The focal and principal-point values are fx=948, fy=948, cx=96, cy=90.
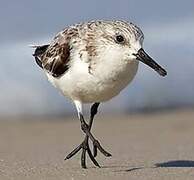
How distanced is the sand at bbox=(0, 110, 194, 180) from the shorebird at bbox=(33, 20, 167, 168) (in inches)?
21.9

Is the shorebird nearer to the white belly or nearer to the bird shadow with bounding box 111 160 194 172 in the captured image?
the white belly

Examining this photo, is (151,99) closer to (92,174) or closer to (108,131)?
(108,131)

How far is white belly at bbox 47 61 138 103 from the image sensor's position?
9.11m

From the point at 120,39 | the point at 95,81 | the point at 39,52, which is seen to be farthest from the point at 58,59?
the point at 120,39

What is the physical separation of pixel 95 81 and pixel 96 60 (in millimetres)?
209

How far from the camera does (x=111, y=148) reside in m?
12.6

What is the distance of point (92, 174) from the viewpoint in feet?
30.2

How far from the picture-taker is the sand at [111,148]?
30.2 ft

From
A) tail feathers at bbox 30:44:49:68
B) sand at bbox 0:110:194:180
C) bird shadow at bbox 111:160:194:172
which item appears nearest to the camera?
sand at bbox 0:110:194:180

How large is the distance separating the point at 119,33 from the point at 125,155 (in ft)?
8.24

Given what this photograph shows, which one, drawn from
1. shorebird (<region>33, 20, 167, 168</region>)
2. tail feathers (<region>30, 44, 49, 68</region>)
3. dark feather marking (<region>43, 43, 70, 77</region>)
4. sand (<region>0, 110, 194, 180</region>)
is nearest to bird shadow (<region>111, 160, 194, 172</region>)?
sand (<region>0, 110, 194, 180</region>)

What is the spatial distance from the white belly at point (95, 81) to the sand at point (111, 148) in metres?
0.75

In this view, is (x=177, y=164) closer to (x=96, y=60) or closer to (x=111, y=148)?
(x=96, y=60)

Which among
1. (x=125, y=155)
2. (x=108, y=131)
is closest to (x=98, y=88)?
(x=125, y=155)
